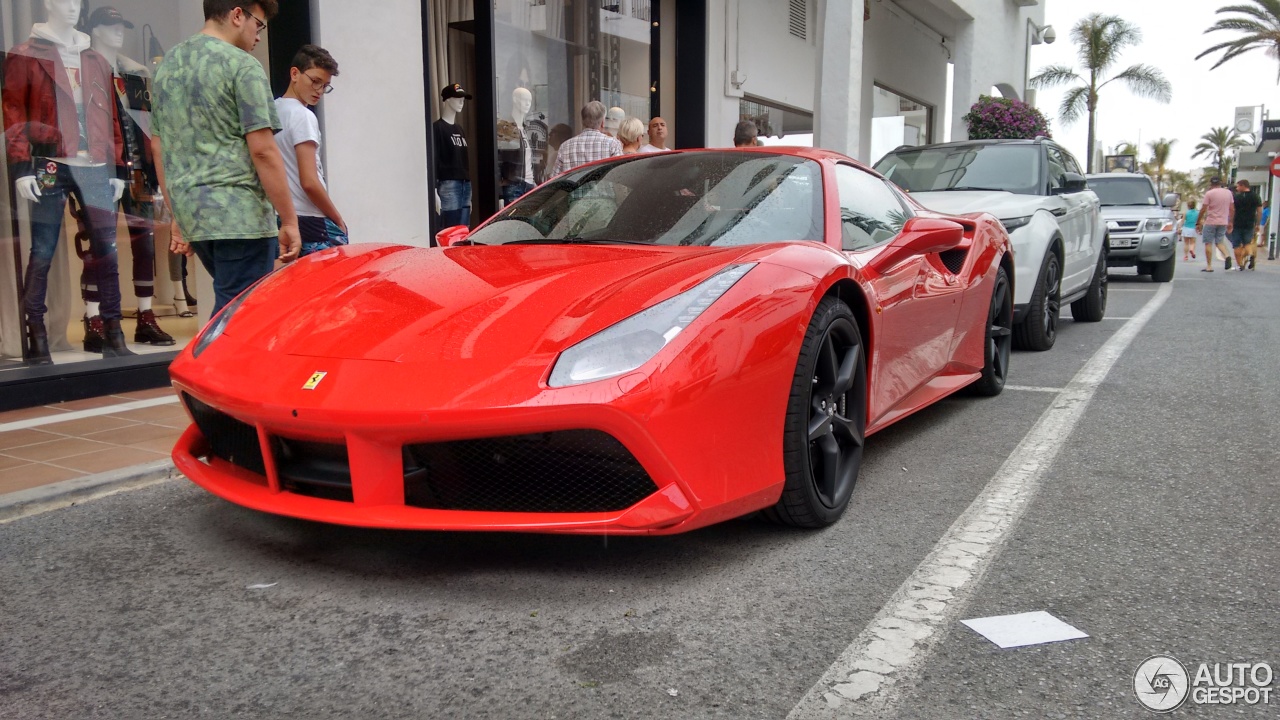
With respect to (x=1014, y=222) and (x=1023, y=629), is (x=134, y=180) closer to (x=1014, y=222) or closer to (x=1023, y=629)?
(x=1014, y=222)

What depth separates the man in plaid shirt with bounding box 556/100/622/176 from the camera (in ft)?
24.1

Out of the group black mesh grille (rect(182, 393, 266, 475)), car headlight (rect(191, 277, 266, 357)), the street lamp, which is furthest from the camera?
the street lamp

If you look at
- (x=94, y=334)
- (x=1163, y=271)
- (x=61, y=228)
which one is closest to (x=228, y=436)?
(x=94, y=334)

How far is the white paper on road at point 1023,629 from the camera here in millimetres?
2125

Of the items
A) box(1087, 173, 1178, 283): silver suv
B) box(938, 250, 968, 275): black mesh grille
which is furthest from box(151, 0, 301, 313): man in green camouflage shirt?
box(1087, 173, 1178, 283): silver suv

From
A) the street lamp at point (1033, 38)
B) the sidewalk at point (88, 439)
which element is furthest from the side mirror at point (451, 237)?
the street lamp at point (1033, 38)

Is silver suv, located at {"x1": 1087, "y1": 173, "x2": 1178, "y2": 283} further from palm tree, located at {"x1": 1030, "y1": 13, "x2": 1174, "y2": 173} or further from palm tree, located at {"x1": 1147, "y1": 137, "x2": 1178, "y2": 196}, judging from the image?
palm tree, located at {"x1": 1147, "y1": 137, "x2": 1178, "y2": 196}

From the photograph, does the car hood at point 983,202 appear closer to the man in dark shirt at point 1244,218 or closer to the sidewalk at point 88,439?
the sidewalk at point 88,439

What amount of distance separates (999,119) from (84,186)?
51.1ft

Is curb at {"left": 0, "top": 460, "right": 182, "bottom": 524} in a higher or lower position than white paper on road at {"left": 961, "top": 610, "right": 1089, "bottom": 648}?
higher

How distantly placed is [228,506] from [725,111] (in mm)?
9515

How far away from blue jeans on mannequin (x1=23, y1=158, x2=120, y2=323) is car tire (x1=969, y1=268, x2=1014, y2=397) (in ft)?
15.4

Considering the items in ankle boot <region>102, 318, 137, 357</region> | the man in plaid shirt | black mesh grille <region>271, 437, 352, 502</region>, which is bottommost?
ankle boot <region>102, 318, 137, 357</region>

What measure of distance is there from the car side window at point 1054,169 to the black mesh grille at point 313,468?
20.0 ft
